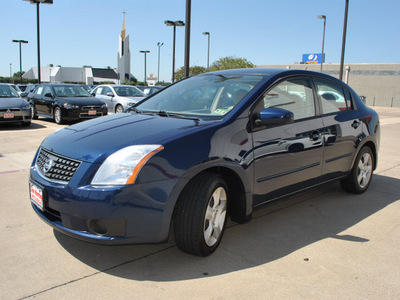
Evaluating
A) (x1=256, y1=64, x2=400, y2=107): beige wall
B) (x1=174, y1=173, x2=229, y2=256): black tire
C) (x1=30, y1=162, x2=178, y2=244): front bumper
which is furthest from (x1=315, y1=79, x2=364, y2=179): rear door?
(x1=256, y1=64, x2=400, y2=107): beige wall

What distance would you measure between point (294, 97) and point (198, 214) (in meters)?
1.82

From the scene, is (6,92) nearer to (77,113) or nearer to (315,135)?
(77,113)

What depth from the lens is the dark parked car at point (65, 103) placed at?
12656 millimetres

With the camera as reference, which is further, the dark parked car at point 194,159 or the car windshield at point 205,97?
the car windshield at point 205,97

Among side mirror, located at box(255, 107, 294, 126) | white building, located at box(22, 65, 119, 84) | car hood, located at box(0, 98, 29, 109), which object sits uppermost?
white building, located at box(22, 65, 119, 84)

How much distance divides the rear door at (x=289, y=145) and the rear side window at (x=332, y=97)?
204 mm

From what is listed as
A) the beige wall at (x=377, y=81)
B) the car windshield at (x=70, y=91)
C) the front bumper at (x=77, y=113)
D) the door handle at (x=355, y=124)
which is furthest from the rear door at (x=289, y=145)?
the beige wall at (x=377, y=81)

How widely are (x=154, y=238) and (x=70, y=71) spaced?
99.1m

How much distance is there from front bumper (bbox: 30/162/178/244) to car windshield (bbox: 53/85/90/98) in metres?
11.6

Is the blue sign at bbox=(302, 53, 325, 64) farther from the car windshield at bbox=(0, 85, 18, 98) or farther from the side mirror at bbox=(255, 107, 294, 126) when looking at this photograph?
the side mirror at bbox=(255, 107, 294, 126)

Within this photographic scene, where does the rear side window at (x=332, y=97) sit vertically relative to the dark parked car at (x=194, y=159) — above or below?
above

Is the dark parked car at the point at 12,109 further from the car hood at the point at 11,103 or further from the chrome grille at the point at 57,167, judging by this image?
the chrome grille at the point at 57,167

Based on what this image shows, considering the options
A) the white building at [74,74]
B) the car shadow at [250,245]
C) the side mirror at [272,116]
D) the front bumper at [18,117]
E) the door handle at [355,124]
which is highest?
the white building at [74,74]

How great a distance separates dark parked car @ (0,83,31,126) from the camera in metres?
10.9
